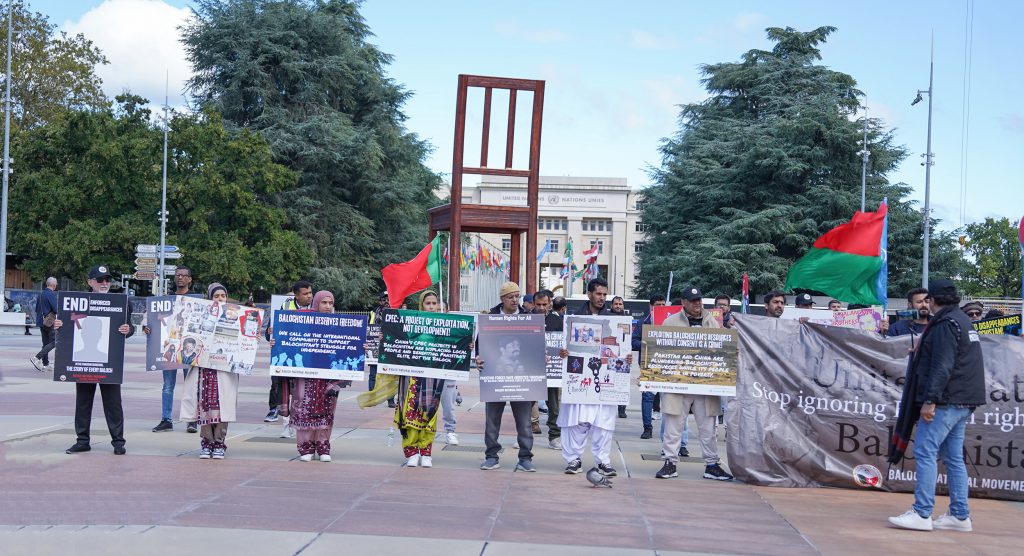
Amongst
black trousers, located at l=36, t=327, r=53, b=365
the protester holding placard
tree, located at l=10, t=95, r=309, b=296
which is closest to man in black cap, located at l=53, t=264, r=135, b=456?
the protester holding placard

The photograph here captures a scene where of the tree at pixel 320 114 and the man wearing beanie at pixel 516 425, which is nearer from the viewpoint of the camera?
the man wearing beanie at pixel 516 425

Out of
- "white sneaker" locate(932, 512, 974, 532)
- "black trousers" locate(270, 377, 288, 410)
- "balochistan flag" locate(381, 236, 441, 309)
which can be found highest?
"balochistan flag" locate(381, 236, 441, 309)

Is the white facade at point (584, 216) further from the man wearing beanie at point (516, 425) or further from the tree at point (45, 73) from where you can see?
the man wearing beanie at point (516, 425)

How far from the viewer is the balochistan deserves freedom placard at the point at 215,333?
1011cm

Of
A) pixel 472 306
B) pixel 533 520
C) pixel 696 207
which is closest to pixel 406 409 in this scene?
pixel 533 520

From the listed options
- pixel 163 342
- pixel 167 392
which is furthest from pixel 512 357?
pixel 167 392

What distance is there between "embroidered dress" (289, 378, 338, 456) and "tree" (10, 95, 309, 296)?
35.1 m

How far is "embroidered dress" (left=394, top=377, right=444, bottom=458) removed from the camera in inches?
387

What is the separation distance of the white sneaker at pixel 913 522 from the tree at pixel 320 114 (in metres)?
41.1

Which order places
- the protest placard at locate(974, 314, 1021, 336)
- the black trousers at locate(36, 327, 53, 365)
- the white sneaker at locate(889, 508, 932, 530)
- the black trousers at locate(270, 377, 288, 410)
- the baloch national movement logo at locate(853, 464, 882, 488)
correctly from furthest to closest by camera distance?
the black trousers at locate(36, 327, 53, 365)
the black trousers at locate(270, 377, 288, 410)
the protest placard at locate(974, 314, 1021, 336)
the baloch national movement logo at locate(853, 464, 882, 488)
the white sneaker at locate(889, 508, 932, 530)

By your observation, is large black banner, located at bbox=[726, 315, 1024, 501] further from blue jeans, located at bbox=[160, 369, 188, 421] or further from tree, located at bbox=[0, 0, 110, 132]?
tree, located at bbox=[0, 0, 110, 132]

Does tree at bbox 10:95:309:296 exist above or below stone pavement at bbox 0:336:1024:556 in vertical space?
above

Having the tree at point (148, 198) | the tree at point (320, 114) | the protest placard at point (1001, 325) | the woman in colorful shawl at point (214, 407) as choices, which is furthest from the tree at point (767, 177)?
the woman in colorful shawl at point (214, 407)

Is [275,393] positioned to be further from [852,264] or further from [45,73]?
[45,73]
